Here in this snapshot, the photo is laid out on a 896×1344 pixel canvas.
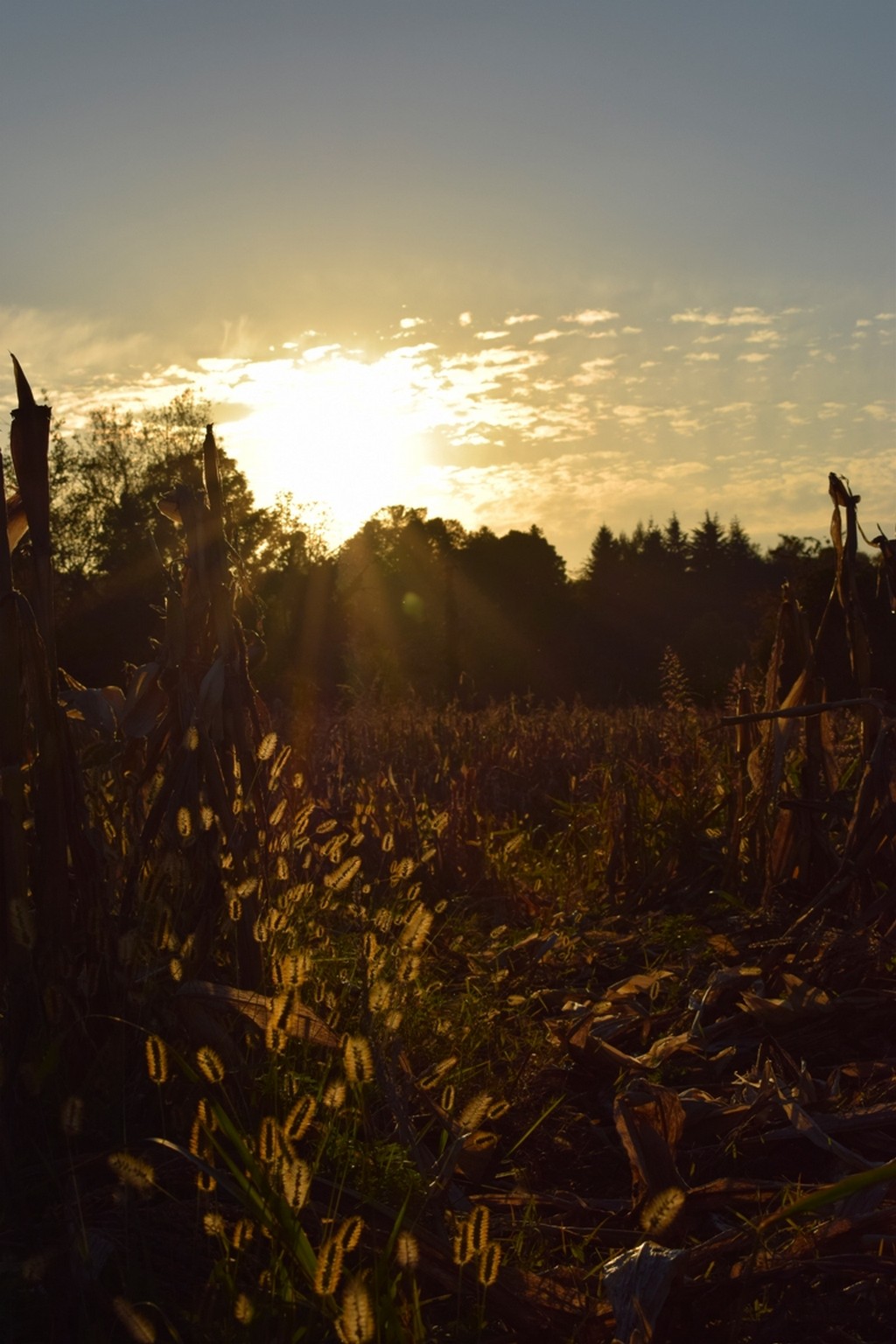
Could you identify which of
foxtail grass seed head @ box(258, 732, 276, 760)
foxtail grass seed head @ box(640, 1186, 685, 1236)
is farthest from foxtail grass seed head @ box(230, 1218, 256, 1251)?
foxtail grass seed head @ box(258, 732, 276, 760)

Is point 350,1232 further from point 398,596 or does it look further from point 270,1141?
point 398,596

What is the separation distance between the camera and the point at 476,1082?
2523 millimetres

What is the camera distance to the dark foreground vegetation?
5.06 ft

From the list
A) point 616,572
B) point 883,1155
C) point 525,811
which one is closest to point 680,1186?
point 883,1155

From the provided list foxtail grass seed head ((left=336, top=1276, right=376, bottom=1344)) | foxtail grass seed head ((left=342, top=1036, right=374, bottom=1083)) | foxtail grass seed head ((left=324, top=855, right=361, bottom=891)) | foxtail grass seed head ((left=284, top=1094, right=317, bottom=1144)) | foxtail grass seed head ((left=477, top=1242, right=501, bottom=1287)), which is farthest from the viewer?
foxtail grass seed head ((left=324, top=855, right=361, bottom=891))

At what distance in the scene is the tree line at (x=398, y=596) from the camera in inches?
1221

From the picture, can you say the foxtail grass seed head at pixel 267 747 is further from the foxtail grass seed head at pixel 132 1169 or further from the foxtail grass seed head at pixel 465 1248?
the foxtail grass seed head at pixel 465 1248

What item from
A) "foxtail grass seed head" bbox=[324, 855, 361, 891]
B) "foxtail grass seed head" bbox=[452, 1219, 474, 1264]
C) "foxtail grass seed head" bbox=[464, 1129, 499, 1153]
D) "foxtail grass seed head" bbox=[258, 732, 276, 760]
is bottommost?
"foxtail grass seed head" bbox=[464, 1129, 499, 1153]

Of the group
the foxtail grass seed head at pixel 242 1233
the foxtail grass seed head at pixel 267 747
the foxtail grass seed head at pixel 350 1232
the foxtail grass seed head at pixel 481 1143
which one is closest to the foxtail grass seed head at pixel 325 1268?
the foxtail grass seed head at pixel 350 1232

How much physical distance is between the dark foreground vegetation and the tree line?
15.1m

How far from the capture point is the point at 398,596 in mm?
43344

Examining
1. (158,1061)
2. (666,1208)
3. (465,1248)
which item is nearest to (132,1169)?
(158,1061)

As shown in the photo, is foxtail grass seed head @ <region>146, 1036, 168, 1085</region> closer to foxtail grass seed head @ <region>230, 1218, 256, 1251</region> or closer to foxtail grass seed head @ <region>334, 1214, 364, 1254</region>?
foxtail grass seed head @ <region>230, 1218, 256, 1251</region>

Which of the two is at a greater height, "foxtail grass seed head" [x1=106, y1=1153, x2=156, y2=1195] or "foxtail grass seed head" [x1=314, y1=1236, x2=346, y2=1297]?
"foxtail grass seed head" [x1=106, y1=1153, x2=156, y2=1195]
